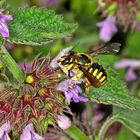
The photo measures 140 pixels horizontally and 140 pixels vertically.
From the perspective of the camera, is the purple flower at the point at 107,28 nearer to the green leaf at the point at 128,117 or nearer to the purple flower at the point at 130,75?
the purple flower at the point at 130,75

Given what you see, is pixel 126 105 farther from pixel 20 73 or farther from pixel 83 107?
pixel 83 107

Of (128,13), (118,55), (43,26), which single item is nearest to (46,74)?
(43,26)

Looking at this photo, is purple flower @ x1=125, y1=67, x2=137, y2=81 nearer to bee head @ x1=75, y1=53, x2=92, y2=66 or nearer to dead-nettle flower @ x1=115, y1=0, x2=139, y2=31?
dead-nettle flower @ x1=115, y1=0, x2=139, y2=31

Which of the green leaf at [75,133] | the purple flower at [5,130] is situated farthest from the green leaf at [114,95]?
the purple flower at [5,130]

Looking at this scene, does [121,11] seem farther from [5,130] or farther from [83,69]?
[5,130]

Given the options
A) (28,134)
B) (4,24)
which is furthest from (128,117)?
(4,24)

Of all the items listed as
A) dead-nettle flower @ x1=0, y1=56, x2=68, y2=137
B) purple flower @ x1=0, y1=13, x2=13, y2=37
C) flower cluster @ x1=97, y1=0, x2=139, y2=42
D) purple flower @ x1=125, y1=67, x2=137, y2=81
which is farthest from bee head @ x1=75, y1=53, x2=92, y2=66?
purple flower @ x1=125, y1=67, x2=137, y2=81
